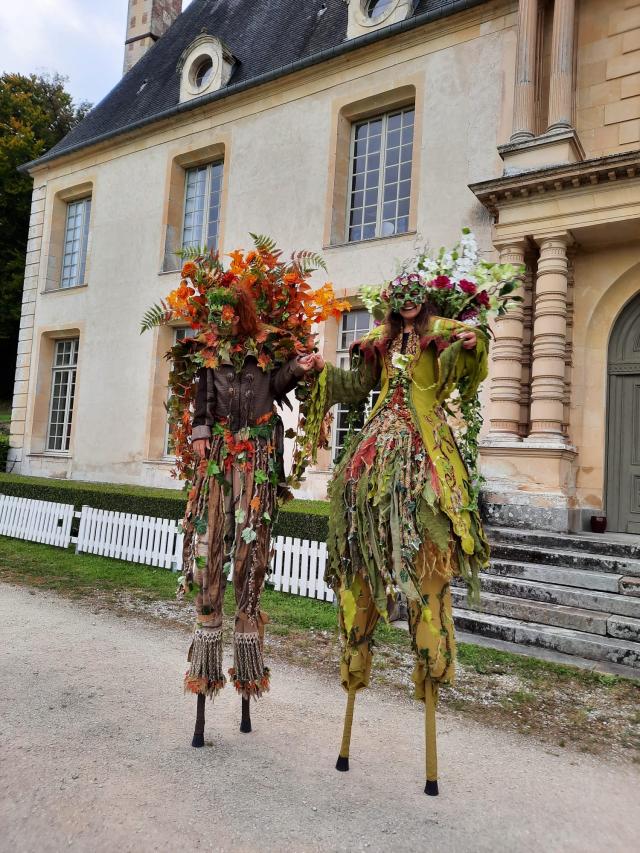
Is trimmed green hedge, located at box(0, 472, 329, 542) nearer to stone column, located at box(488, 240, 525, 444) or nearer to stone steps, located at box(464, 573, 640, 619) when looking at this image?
stone steps, located at box(464, 573, 640, 619)

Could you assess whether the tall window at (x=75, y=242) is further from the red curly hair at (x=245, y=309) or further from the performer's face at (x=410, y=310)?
the performer's face at (x=410, y=310)

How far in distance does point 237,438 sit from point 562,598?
3.68m

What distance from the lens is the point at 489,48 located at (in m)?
8.89

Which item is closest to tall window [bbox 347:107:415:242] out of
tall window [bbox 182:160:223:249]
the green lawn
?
A: tall window [bbox 182:160:223:249]

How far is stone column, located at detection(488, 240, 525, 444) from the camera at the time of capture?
7.66 m

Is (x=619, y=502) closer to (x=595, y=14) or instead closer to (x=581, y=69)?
(x=581, y=69)

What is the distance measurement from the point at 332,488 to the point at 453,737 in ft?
4.69

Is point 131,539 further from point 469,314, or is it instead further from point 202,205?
point 202,205

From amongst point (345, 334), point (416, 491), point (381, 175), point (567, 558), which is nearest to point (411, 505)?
point (416, 491)

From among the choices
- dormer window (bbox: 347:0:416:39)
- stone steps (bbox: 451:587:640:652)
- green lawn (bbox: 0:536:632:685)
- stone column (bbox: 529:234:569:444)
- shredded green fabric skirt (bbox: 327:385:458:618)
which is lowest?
green lawn (bbox: 0:536:632:685)

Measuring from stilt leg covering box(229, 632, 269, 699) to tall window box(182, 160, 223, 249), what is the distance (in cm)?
1064

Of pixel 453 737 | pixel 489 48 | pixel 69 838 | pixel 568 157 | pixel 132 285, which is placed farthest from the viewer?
pixel 132 285

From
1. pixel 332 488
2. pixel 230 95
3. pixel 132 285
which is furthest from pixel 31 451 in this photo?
pixel 332 488

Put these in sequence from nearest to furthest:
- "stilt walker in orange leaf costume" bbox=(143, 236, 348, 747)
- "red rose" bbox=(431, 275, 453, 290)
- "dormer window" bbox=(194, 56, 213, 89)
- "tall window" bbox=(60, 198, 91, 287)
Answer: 1. "red rose" bbox=(431, 275, 453, 290)
2. "stilt walker in orange leaf costume" bbox=(143, 236, 348, 747)
3. "dormer window" bbox=(194, 56, 213, 89)
4. "tall window" bbox=(60, 198, 91, 287)
